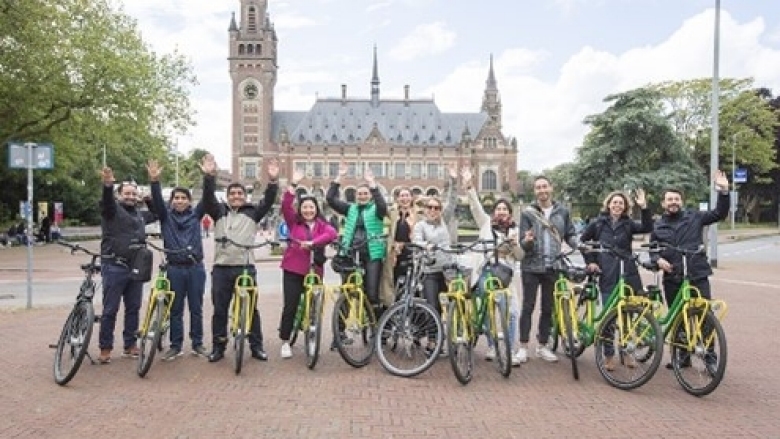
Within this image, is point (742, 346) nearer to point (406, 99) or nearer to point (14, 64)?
point (14, 64)

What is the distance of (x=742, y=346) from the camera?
8.91m

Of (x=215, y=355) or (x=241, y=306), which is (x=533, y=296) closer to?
(x=241, y=306)

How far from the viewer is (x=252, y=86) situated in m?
95.2

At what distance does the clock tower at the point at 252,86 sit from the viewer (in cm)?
9450

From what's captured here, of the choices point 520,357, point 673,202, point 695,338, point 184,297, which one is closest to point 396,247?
point 520,357

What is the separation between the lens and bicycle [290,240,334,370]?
727cm

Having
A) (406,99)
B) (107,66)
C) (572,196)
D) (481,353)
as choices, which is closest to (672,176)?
(572,196)

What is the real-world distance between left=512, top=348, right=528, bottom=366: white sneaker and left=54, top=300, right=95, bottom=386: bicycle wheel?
422 centimetres

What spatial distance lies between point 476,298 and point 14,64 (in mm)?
24724

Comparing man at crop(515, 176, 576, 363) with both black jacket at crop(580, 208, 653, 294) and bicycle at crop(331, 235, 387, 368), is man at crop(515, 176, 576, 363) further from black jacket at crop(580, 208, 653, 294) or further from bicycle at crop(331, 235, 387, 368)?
bicycle at crop(331, 235, 387, 368)

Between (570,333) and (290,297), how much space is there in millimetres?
2939

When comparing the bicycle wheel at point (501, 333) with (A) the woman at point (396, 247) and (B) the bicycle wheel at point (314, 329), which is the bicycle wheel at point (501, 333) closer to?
(A) the woman at point (396, 247)

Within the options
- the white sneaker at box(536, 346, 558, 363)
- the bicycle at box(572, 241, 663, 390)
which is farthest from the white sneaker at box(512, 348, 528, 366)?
the bicycle at box(572, 241, 663, 390)

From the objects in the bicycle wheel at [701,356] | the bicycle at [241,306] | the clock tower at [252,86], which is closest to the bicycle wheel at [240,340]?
the bicycle at [241,306]
